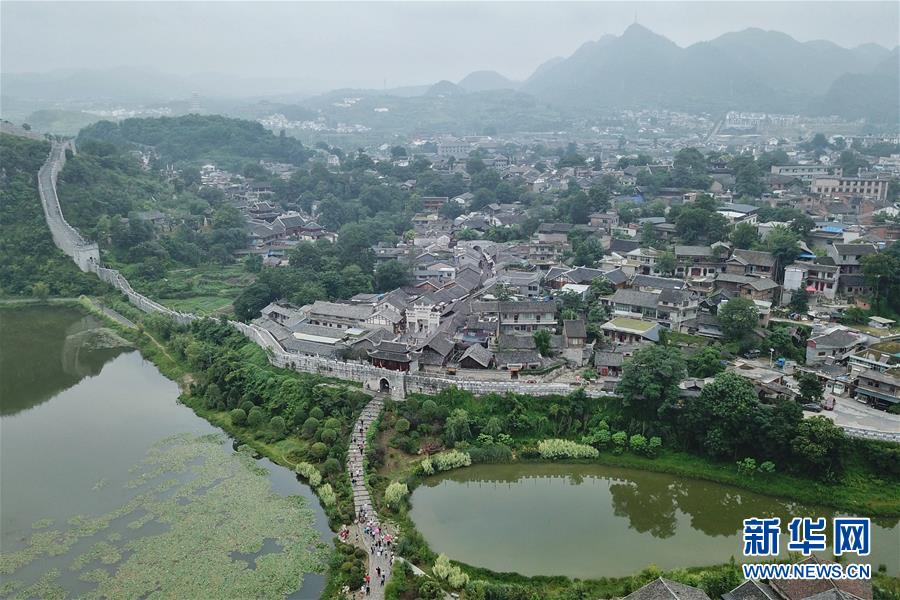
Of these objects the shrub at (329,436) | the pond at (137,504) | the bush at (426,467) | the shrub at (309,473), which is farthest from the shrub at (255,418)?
the bush at (426,467)

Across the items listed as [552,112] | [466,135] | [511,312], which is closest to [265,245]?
[511,312]

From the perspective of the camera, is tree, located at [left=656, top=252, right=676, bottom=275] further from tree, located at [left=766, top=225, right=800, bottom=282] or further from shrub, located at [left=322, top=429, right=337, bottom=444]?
shrub, located at [left=322, top=429, right=337, bottom=444]

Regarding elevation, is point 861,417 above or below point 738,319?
below

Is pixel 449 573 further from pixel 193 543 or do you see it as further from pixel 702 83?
pixel 702 83

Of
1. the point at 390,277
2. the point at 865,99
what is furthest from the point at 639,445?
the point at 865,99

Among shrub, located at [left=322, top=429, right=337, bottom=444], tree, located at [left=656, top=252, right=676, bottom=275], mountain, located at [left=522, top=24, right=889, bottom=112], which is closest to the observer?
shrub, located at [left=322, top=429, right=337, bottom=444]

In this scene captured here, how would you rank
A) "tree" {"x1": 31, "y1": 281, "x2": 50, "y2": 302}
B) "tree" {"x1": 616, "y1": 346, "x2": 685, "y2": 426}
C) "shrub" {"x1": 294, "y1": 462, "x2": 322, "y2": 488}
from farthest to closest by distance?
"tree" {"x1": 31, "y1": 281, "x2": 50, "y2": 302} < "tree" {"x1": 616, "y1": 346, "x2": 685, "y2": 426} < "shrub" {"x1": 294, "y1": 462, "x2": 322, "y2": 488}

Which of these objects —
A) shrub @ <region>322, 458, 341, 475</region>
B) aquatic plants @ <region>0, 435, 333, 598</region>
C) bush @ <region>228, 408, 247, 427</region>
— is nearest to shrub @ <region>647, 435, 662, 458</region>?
shrub @ <region>322, 458, 341, 475</region>
